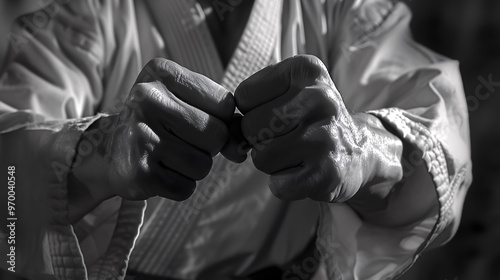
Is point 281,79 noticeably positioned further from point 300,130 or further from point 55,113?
point 55,113

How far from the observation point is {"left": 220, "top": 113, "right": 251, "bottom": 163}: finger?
400 mm

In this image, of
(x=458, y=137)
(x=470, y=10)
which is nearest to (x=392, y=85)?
(x=458, y=137)

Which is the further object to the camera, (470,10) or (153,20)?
(470,10)

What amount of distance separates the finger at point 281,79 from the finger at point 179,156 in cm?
5

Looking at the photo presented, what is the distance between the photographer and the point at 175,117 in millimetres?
375

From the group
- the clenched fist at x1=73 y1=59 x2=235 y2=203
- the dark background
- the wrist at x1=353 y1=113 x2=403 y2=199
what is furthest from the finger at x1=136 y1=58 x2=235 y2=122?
the dark background

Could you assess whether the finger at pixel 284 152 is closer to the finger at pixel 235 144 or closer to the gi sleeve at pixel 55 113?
the finger at pixel 235 144

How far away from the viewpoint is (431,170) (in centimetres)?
49

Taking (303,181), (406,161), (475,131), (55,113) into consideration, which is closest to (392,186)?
(406,161)

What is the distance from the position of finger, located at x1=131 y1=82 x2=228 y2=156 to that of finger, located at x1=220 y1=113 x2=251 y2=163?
2 centimetres

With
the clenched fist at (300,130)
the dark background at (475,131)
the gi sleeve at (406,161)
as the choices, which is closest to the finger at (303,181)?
the clenched fist at (300,130)

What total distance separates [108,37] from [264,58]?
15 cm

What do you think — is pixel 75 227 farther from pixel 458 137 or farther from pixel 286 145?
pixel 458 137

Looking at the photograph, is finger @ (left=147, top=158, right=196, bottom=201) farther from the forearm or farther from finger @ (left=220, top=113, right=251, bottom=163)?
the forearm
